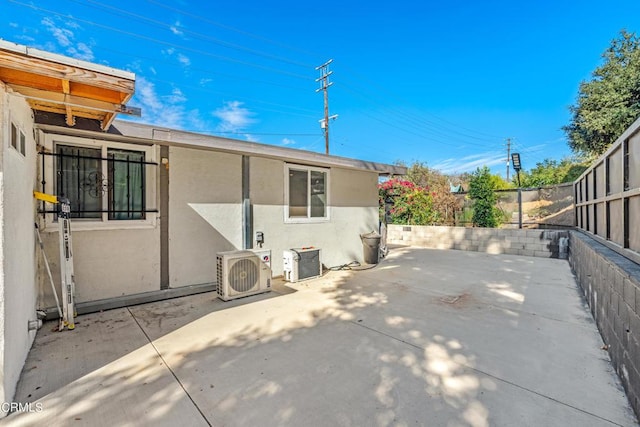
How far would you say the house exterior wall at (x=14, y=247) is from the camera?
74.3 inches

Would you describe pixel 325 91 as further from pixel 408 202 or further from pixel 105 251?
pixel 105 251

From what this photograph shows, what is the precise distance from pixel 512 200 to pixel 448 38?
787cm

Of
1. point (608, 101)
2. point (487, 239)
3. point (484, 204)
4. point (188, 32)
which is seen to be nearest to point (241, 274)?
point (487, 239)

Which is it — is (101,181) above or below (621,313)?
above

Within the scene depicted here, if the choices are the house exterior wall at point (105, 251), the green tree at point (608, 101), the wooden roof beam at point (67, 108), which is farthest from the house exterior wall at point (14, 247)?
the green tree at point (608, 101)

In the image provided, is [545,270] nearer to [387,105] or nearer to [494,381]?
[494,381]

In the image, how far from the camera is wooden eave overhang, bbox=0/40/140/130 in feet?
6.25

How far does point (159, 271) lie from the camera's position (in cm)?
445

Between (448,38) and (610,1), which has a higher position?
(448,38)

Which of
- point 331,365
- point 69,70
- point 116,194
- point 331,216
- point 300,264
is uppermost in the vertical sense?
point 69,70

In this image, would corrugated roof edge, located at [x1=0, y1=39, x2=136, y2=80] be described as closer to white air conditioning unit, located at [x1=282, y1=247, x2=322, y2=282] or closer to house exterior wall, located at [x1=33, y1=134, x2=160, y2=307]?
house exterior wall, located at [x1=33, y1=134, x2=160, y2=307]

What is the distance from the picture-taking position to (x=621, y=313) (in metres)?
2.27

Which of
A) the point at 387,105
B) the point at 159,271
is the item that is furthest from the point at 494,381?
the point at 387,105

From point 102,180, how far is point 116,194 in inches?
9.9
